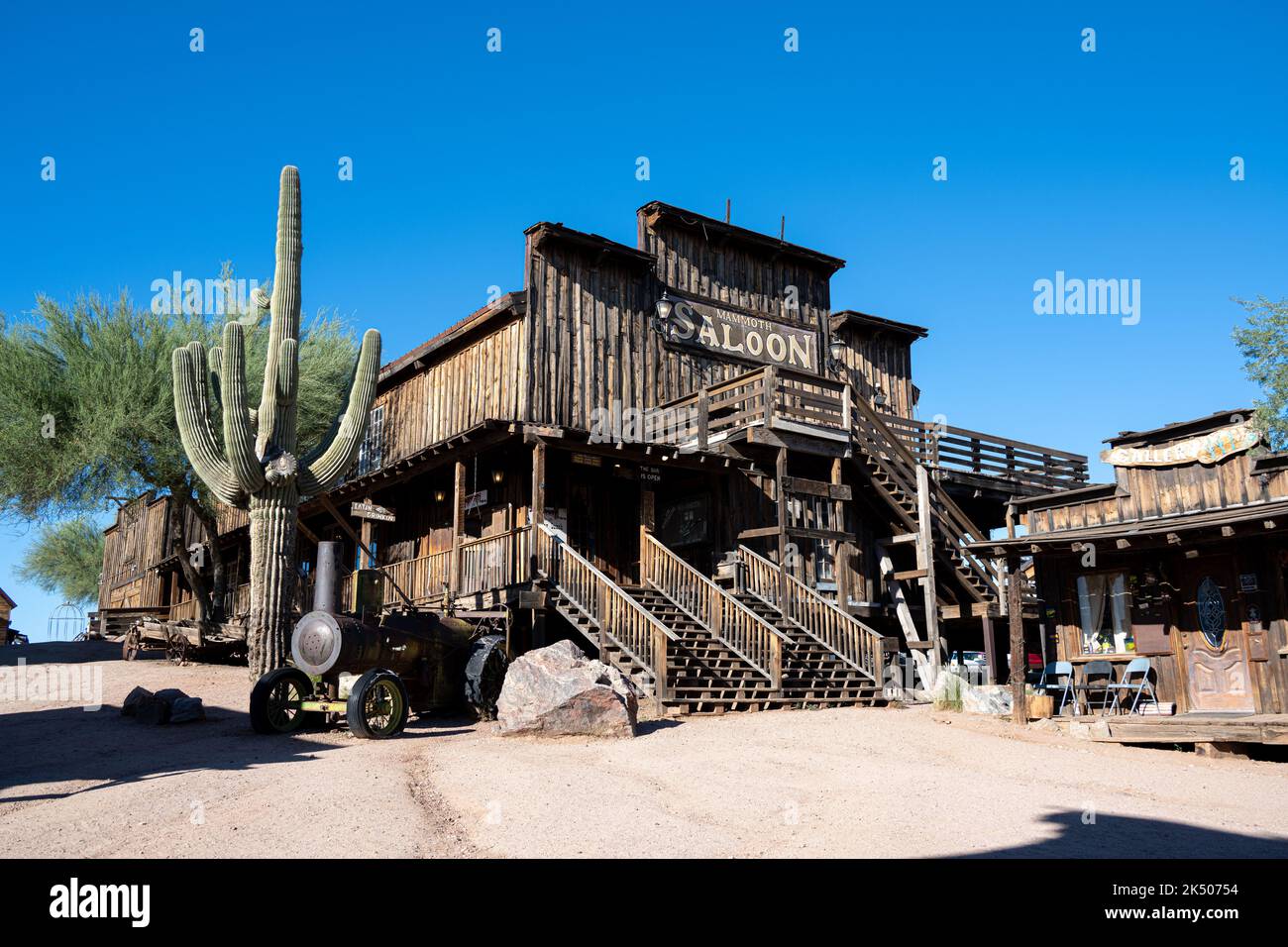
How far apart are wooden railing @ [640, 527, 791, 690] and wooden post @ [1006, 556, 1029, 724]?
349 cm

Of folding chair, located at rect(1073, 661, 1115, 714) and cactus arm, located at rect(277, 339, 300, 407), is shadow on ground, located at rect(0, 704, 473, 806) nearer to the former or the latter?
cactus arm, located at rect(277, 339, 300, 407)

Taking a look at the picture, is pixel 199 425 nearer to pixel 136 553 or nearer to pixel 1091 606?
pixel 1091 606

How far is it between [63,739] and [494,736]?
523 centimetres

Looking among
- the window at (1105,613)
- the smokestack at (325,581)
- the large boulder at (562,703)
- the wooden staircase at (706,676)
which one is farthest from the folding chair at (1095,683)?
the smokestack at (325,581)

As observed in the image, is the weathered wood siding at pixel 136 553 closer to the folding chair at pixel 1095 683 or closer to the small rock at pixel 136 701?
the small rock at pixel 136 701

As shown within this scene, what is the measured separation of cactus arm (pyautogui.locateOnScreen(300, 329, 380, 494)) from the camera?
50.9 feet

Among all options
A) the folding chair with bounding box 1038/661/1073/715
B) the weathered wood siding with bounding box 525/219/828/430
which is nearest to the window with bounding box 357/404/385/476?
the weathered wood siding with bounding box 525/219/828/430

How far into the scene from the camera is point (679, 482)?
68.8ft

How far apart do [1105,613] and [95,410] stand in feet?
74.2

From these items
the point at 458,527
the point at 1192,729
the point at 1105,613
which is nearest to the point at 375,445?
the point at 458,527

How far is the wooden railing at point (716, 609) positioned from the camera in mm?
16172

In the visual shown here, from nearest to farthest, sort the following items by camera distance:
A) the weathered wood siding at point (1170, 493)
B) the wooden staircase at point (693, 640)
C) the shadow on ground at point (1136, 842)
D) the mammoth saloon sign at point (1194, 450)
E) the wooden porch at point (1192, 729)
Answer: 1. the shadow on ground at point (1136, 842)
2. the wooden porch at point (1192, 729)
3. the weathered wood siding at point (1170, 493)
4. the mammoth saloon sign at point (1194, 450)
5. the wooden staircase at point (693, 640)

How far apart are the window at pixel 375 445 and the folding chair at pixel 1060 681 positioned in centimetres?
1566

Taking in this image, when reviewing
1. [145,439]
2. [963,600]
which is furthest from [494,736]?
[145,439]
